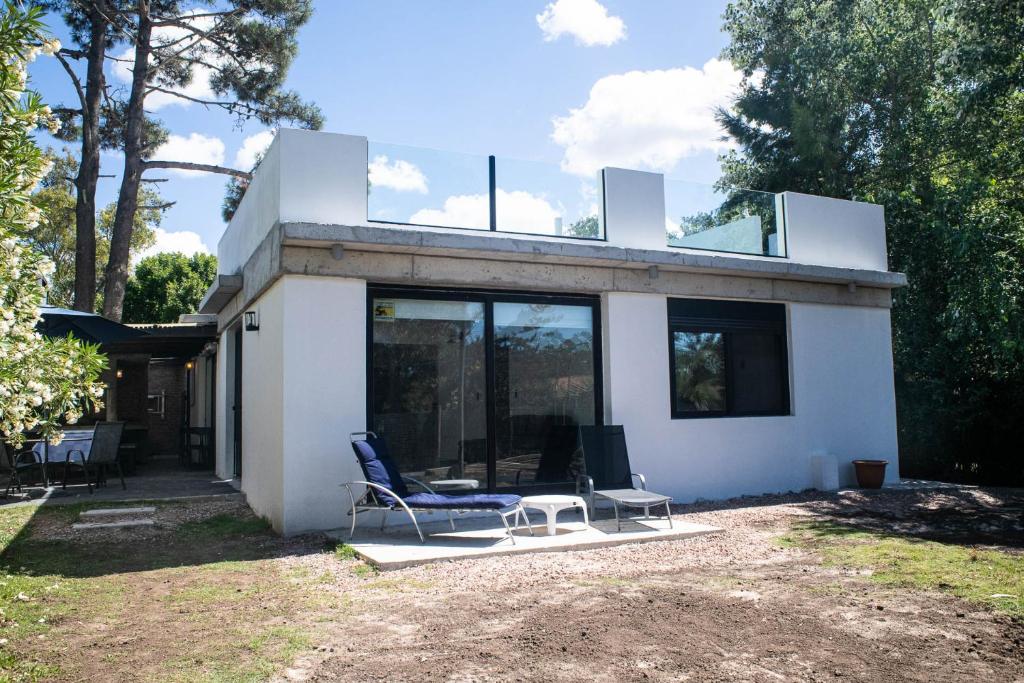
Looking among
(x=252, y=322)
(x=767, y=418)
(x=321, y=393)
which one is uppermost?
(x=252, y=322)

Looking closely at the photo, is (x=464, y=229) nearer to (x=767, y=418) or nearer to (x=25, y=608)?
(x=767, y=418)

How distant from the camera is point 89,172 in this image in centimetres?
1780

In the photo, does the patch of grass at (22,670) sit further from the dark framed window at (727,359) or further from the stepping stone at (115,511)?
the dark framed window at (727,359)

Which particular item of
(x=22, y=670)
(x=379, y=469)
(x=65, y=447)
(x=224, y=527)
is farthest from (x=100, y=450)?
(x=22, y=670)

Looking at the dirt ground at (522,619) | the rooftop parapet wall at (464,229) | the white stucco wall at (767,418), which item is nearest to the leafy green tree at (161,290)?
the rooftop parapet wall at (464,229)

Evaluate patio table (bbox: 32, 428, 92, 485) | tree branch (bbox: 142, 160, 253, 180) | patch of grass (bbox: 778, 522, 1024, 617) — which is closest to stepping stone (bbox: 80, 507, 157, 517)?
patio table (bbox: 32, 428, 92, 485)

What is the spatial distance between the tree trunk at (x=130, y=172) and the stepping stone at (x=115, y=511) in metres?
9.68

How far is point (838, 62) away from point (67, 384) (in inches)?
738

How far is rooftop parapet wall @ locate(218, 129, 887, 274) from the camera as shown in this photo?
7660mm

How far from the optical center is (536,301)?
28.9 feet

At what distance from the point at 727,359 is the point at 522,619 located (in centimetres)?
633

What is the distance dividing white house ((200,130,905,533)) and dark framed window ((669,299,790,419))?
28mm

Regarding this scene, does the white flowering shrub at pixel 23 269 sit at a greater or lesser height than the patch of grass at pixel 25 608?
greater

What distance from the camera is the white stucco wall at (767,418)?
9117mm
